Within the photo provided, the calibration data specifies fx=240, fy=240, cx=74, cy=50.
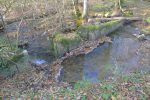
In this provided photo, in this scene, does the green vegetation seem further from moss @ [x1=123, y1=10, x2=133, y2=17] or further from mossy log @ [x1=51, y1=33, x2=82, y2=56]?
moss @ [x1=123, y1=10, x2=133, y2=17]

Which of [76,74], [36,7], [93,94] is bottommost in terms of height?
[76,74]

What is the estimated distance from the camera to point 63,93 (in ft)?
29.2

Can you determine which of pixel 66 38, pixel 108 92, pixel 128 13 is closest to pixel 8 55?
pixel 66 38

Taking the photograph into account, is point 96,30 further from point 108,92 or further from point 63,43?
point 108,92

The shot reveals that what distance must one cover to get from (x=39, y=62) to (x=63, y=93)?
598 centimetres

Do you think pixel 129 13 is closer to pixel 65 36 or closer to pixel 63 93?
pixel 65 36

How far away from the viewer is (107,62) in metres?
14.2

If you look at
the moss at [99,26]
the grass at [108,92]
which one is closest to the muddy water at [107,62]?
the moss at [99,26]

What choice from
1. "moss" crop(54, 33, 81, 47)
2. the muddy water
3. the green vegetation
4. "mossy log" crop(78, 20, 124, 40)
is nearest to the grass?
the muddy water

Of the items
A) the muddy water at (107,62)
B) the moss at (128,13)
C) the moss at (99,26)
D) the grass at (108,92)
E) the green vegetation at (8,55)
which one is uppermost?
the moss at (128,13)

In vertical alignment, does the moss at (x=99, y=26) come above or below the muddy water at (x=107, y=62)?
above

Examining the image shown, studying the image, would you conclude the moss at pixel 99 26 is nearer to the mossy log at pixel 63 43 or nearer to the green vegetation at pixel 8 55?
the mossy log at pixel 63 43

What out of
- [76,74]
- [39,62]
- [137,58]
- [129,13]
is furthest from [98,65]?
[129,13]

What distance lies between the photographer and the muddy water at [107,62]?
41.9ft
